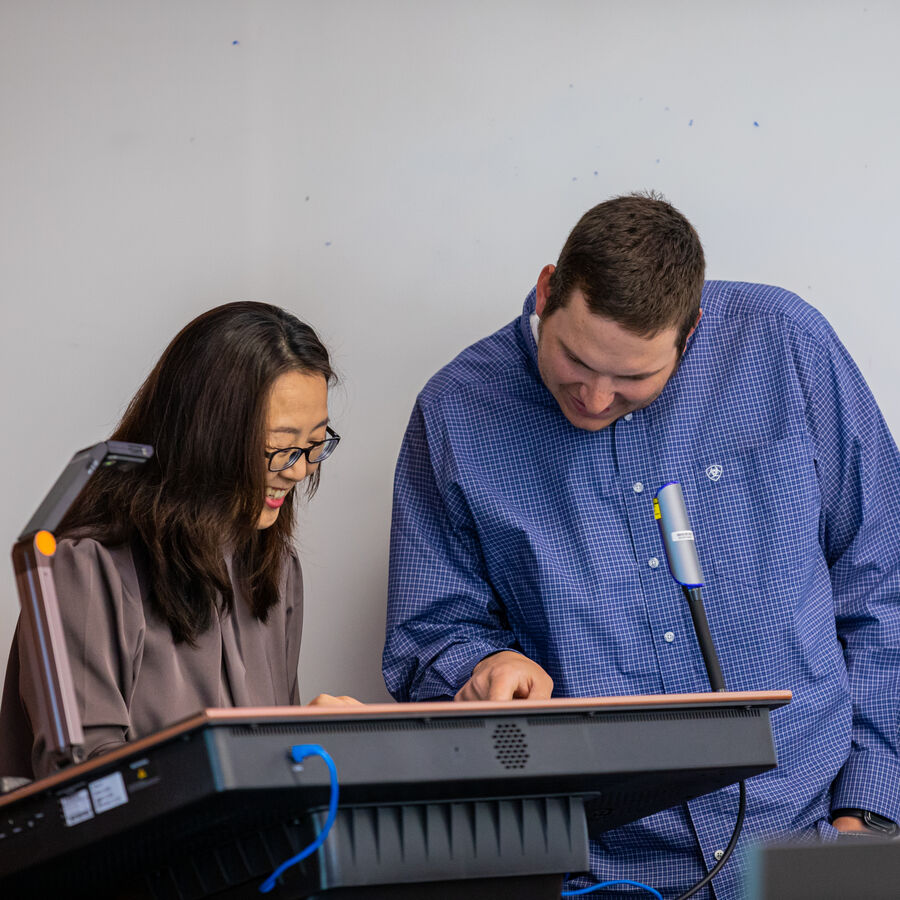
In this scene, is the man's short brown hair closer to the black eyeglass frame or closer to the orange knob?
the black eyeglass frame

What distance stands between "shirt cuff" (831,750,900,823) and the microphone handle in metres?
0.52

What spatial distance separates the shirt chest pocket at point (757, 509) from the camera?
178cm

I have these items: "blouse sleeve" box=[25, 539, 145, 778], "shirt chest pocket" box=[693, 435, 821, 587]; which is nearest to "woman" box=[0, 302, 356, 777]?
"blouse sleeve" box=[25, 539, 145, 778]

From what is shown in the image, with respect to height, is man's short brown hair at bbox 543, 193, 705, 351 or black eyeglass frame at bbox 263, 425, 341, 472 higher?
man's short brown hair at bbox 543, 193, 705, 351

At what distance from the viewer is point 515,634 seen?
1.86m

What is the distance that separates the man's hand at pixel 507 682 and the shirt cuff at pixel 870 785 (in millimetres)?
517

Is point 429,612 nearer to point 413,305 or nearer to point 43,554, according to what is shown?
point 413,305

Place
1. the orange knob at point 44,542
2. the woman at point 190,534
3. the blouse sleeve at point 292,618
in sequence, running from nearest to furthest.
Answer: the orange knob at point 44,542 → the woman at point 190,534 → the blouse sleeve at point 292,618

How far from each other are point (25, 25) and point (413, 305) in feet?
3.17

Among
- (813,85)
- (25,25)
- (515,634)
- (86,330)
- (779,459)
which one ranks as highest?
(25,25)

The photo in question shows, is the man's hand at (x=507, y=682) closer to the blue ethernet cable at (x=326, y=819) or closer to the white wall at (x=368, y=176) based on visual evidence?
the blue ethernet cable at (x=326, y=819)

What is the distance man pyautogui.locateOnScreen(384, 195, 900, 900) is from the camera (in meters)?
1.69

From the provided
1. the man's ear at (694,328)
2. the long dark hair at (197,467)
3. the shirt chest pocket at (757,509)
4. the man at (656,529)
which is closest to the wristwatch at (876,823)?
the man at (656,529)

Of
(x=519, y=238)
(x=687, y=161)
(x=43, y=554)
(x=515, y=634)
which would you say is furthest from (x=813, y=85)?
(x=43, y=554)
